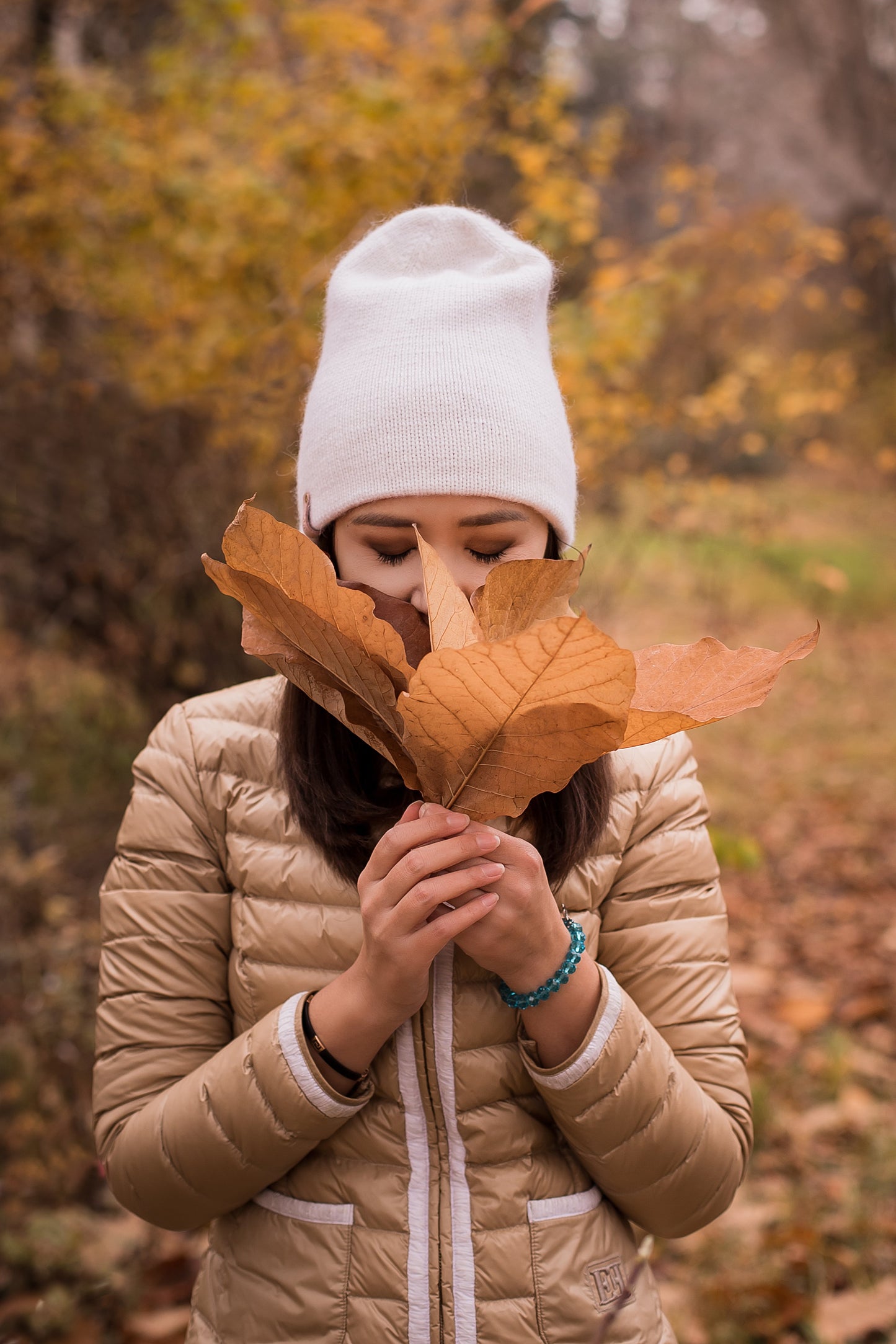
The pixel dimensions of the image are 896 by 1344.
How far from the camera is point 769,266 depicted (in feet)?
28.7

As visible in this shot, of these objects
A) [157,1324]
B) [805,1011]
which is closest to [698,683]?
[157,1324]

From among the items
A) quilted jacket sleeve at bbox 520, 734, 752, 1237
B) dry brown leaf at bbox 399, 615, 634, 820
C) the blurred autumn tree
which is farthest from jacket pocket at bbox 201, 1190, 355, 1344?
the blurred autumn tree

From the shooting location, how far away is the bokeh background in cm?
256

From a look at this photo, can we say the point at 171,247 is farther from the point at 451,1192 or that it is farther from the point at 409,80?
the point at 451,1192

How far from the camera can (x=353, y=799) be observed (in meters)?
1.35

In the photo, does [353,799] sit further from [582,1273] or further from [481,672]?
[582,1273]

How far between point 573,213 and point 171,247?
5.47 feet

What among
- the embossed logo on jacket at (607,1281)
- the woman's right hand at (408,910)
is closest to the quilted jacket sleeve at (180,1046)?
the woman's right hand at (408,910)

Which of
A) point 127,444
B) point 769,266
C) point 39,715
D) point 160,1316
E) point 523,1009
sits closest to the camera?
point 523,1009

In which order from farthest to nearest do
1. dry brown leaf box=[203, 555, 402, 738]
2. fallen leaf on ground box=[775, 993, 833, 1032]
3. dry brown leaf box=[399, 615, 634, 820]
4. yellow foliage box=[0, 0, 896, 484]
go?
1. yellow foliage box=[0, 0, 896, 484]
2. fallen leaf on ground box=[775, 993, 833, 1032]
3. dry brown leaf box=[203, 555, 402, 738]
4. dry brown leaf box=[399, 615, 634, 820]

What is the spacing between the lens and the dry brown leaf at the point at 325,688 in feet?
3.22

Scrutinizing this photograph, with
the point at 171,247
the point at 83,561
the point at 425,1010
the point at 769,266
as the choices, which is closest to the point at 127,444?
the point at 83,561

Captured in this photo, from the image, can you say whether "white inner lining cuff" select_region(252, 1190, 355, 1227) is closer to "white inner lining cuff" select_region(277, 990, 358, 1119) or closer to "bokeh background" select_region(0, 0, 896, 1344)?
"white inner lining cuff" select_region(277, 990, 358, 1119)

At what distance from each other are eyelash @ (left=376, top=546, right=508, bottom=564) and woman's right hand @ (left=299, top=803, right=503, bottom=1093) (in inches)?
14.8
